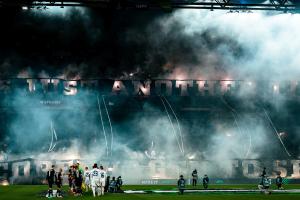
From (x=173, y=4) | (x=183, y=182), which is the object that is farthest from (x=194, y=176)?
(x=173, y=4)

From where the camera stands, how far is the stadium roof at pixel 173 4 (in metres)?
30.3

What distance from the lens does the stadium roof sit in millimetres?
30266

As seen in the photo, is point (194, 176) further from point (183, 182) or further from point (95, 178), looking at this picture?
point (95, 178)

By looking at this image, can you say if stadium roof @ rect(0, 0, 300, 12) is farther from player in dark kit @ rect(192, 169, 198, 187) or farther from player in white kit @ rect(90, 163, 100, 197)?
player in dark kit @ rect(192, 169, 198, 187)

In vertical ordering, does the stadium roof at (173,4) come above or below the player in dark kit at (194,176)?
above

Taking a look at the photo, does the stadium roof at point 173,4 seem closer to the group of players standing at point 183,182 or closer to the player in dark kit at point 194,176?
the group of players standing at point 183,182

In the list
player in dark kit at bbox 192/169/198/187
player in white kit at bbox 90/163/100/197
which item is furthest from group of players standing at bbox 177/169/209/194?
player in white kit at bbox 90/163/100/197

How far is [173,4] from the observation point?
30734mm

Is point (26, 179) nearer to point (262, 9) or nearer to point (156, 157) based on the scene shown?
point (156, 157)

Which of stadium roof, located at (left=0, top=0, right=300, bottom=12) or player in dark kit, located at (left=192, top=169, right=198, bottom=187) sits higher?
stadium roof, located at (left=0, top=0, right=300, bottom=12)

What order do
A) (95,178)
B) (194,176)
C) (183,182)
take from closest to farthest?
(95,178), (183,182), (194,176)

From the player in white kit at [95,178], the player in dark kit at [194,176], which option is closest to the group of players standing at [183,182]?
the player in dark kit at [194,176]

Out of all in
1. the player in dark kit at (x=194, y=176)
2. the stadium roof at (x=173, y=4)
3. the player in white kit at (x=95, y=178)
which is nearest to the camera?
A: the player in white kit at (x=95, y=178)

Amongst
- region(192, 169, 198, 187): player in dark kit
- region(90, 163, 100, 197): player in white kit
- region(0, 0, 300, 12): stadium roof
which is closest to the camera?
region(90, 163, 100, 197): player in white kit
